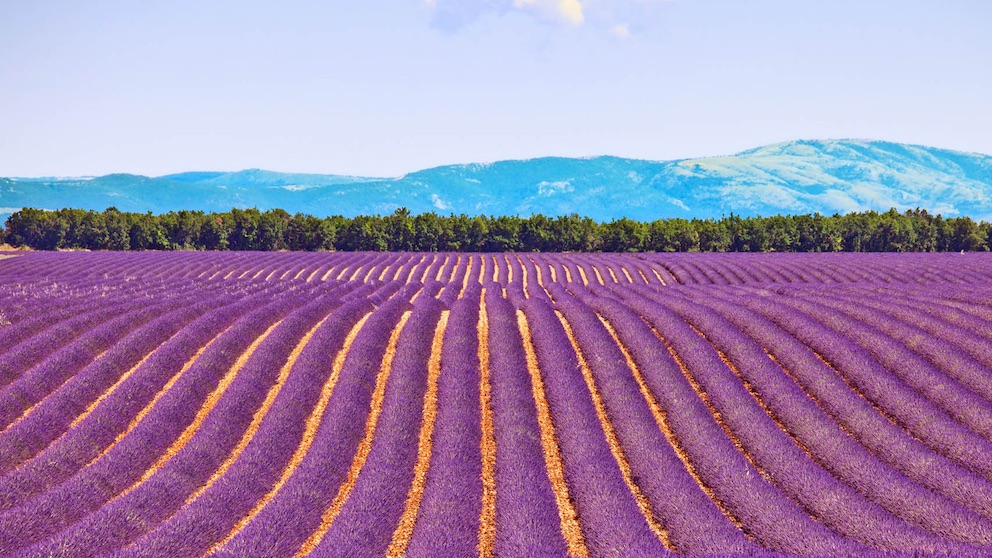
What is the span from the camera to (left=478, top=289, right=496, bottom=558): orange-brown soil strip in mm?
8828

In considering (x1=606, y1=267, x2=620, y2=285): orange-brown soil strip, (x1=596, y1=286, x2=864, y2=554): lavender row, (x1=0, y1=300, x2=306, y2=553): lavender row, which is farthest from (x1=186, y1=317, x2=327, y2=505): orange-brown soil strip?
(x1=606, y1=267, x2=620, y2=285): orange-brown soil strip

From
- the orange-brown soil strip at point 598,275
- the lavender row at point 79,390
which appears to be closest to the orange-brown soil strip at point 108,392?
the lavender row at point 79,390

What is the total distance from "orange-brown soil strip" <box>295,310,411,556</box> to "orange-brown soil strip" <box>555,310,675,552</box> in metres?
3.69

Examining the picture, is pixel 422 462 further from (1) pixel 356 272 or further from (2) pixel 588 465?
(1) pixel 356 272

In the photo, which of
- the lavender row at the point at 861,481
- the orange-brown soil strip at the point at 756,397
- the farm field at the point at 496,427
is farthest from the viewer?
the orange-brown soil strip at the point at 756,397

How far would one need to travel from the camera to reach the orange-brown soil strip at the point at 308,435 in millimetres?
9086

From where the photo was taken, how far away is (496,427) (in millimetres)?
12156

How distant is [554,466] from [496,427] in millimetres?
1469

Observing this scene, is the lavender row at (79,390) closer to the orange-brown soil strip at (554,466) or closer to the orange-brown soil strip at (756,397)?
the orange-brown soil strip at (554,466)

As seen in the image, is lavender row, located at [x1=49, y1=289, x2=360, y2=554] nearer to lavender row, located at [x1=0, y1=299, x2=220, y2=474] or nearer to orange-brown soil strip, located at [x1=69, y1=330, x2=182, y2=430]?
orange-brown soil strip, located at [x1=69, y1=330, x2=182, y2=430]

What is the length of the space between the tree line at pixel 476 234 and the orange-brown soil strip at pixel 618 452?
171ft

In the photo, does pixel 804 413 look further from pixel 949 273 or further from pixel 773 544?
pixel 949 273

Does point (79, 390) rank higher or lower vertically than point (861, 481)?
higher

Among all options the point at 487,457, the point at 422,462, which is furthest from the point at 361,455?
the point at 487,457
